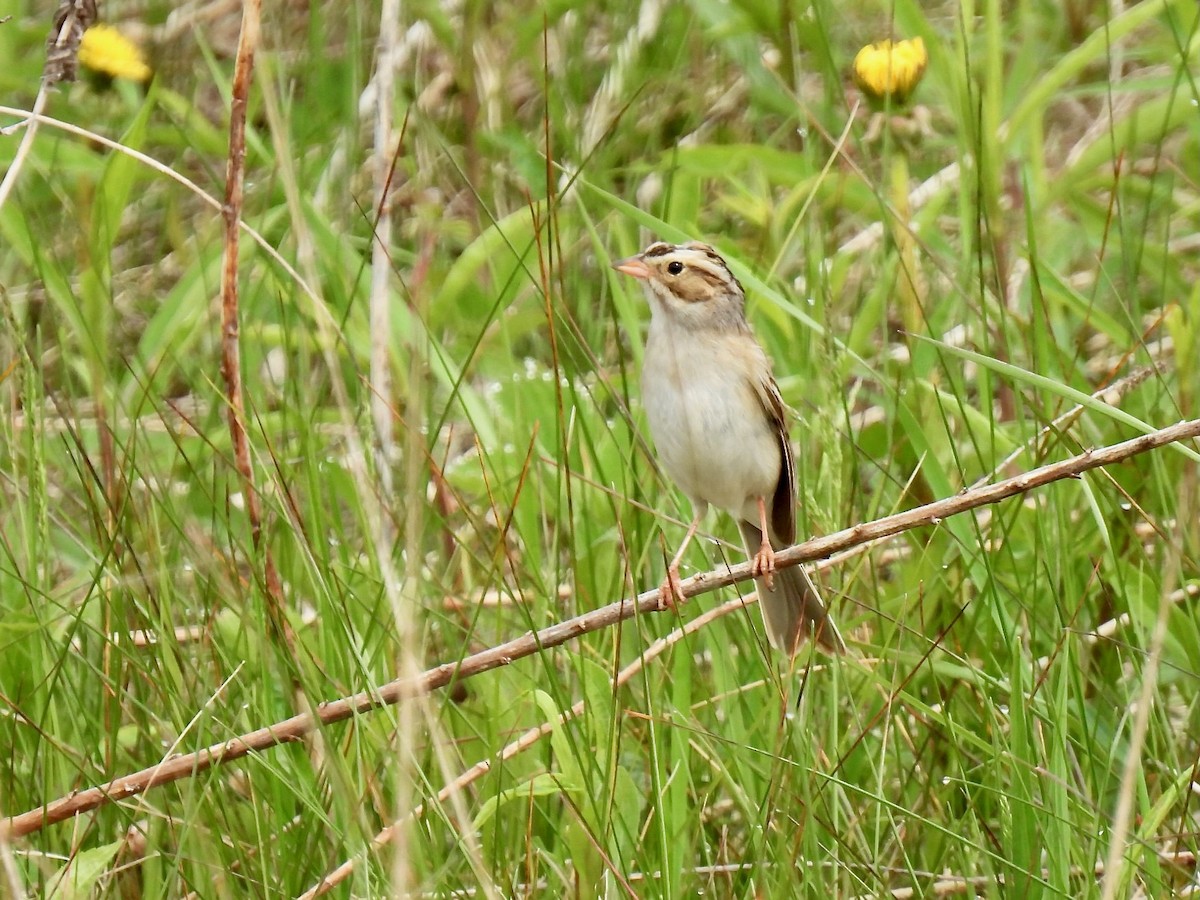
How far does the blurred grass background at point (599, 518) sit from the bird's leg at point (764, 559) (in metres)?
0.12

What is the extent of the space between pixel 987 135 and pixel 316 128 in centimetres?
230

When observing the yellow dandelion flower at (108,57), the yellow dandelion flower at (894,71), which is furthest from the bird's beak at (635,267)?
the yellow dandelion flower at (108,57)

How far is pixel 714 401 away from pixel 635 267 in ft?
1.15

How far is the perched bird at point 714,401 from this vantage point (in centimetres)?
370

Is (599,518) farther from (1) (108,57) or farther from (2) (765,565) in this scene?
(1) (108,57)

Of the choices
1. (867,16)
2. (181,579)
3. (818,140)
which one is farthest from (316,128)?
(867,16)

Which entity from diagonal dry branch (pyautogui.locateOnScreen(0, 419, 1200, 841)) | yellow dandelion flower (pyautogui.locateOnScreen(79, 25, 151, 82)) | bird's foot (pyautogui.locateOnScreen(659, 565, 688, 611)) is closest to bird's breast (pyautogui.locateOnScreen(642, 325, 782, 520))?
bird's foot (pyautogui.locateOnScreen(659, 565, 688, 611))

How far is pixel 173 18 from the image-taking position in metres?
6.82

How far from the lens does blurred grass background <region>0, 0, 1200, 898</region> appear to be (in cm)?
269

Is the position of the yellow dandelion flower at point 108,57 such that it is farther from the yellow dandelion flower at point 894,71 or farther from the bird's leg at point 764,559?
the bird's leg at point 764,559

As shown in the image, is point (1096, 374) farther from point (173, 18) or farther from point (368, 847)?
point (173, 18)

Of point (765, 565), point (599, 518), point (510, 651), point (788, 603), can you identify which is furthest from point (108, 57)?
point (510, 651)

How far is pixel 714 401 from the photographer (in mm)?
3807

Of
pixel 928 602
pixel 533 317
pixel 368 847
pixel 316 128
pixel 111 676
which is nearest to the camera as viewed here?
pixel 368 847
